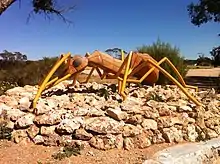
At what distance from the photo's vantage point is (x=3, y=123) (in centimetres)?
585

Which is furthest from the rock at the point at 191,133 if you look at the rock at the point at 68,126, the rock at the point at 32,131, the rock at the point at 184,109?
the rock at the point at 32,131

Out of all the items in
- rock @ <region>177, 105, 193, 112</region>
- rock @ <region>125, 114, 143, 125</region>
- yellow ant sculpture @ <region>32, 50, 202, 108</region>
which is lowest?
rock @ <region>125, 114, 143, 125</region>

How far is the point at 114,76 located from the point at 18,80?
764 centimetres

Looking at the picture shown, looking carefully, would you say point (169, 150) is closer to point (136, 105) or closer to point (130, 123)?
point (130, 123)

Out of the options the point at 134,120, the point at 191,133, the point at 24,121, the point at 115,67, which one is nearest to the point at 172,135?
the point at 191,133

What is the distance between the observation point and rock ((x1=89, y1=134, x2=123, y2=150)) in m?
5.48

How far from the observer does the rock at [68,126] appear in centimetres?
556

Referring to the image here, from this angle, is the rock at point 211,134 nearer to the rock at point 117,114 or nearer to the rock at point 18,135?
the rock at point 117,114

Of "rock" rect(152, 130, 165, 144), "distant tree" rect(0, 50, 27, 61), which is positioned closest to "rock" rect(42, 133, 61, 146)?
"rock" rect(152, 130, 165, 144)

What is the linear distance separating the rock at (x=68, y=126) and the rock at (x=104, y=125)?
0.15 m

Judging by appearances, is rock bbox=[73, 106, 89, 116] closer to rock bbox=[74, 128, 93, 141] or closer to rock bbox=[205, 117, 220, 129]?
rock bbox=[74, 128, 93, 141]

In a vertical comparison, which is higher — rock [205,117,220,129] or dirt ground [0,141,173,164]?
rock [205,117,220,129]

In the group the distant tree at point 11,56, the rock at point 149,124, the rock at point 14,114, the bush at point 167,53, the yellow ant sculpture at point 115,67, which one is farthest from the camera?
the distant tree at point 11,56

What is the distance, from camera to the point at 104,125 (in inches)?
222
